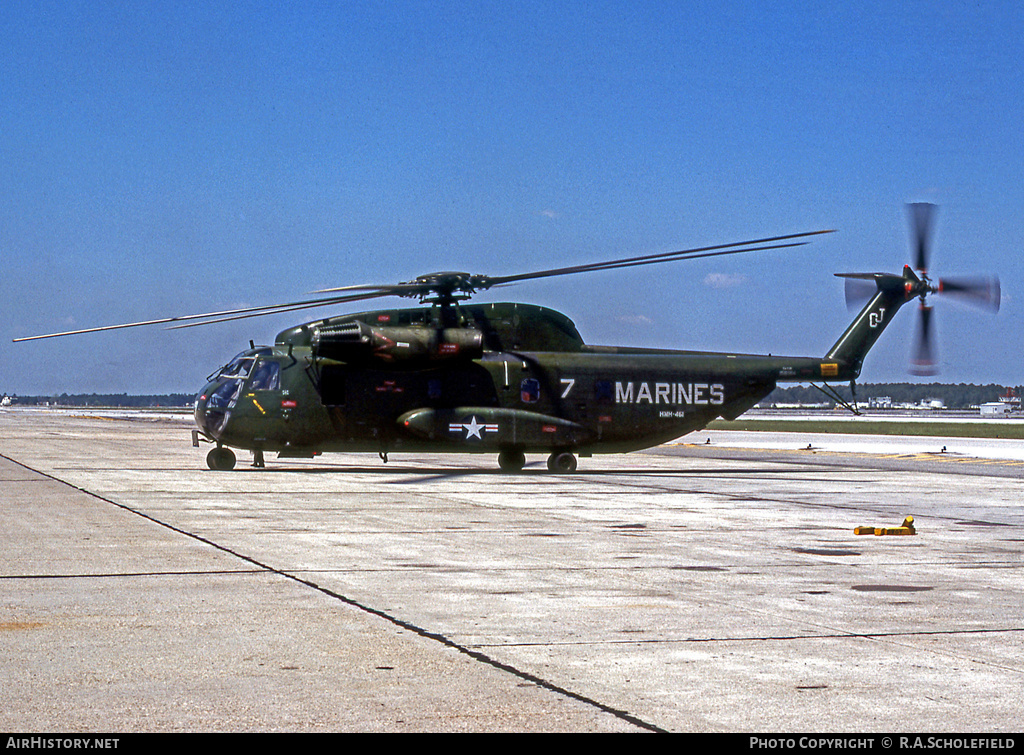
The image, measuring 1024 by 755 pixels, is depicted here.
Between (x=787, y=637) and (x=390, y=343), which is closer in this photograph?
(x=787, y=637)

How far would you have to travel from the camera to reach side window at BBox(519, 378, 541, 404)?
96.4 feet

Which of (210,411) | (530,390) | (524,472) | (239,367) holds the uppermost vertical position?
(239,367)

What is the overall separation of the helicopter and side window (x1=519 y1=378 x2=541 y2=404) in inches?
1.2

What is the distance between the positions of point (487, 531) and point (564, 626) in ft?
22.2

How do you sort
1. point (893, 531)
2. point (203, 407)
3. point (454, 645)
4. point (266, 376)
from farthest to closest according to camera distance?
point (203, 407)
point (266, 376)
point (893, 531)
point (454, 645)

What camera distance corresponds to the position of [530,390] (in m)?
29.4

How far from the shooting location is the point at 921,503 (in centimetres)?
2095

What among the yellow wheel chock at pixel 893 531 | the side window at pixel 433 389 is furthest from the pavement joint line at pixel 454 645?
the side window at pixel 433 389

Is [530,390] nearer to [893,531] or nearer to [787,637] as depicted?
[893,531]

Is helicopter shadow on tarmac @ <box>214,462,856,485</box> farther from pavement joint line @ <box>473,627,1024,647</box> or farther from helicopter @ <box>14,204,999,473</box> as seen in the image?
pavement joint line @ <box>473,627,1024,647</box>

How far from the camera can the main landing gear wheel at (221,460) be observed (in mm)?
28798

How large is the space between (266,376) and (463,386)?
188 inches

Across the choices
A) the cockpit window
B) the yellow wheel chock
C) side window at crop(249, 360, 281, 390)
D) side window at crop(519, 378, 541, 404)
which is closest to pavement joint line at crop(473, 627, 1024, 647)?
the yellow wheel chock

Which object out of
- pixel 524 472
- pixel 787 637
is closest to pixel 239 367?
pixel 524 472
